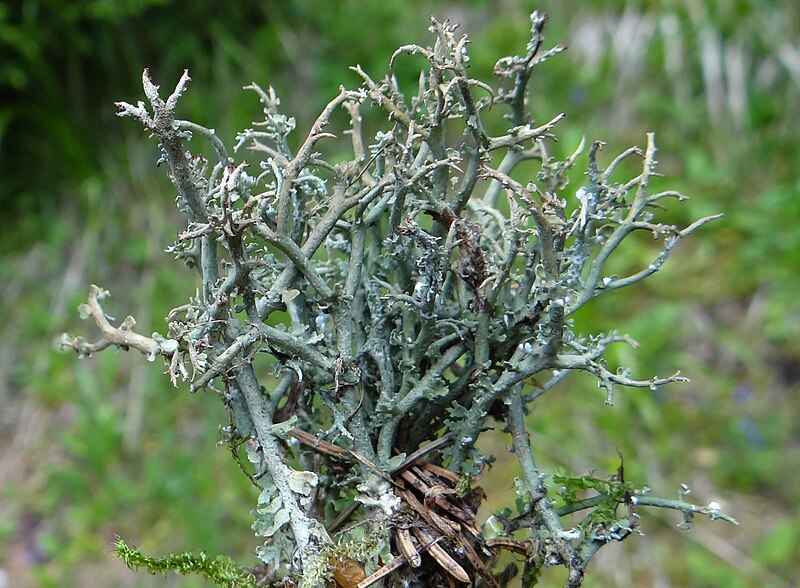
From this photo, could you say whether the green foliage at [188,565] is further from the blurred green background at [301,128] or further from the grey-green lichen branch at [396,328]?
the blurred green background at [301,128]

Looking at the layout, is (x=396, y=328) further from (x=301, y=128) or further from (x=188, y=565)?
(x=301, y=128)

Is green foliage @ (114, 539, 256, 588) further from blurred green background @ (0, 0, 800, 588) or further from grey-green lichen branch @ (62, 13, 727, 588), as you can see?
blurred green background @ (0, 0, 800, 588)

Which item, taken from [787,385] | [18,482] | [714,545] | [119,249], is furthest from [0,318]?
[787,385]

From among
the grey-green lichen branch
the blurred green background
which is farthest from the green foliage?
the blurred green background

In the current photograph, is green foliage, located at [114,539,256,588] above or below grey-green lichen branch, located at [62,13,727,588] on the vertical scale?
below

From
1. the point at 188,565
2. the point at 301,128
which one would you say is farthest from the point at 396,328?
the point at 301,128

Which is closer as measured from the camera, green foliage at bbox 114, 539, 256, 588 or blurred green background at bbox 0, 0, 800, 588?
green foliage at bbox 114, 539, 256, 588

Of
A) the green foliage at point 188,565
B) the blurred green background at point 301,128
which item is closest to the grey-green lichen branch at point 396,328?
the green foliage at point 188,565
